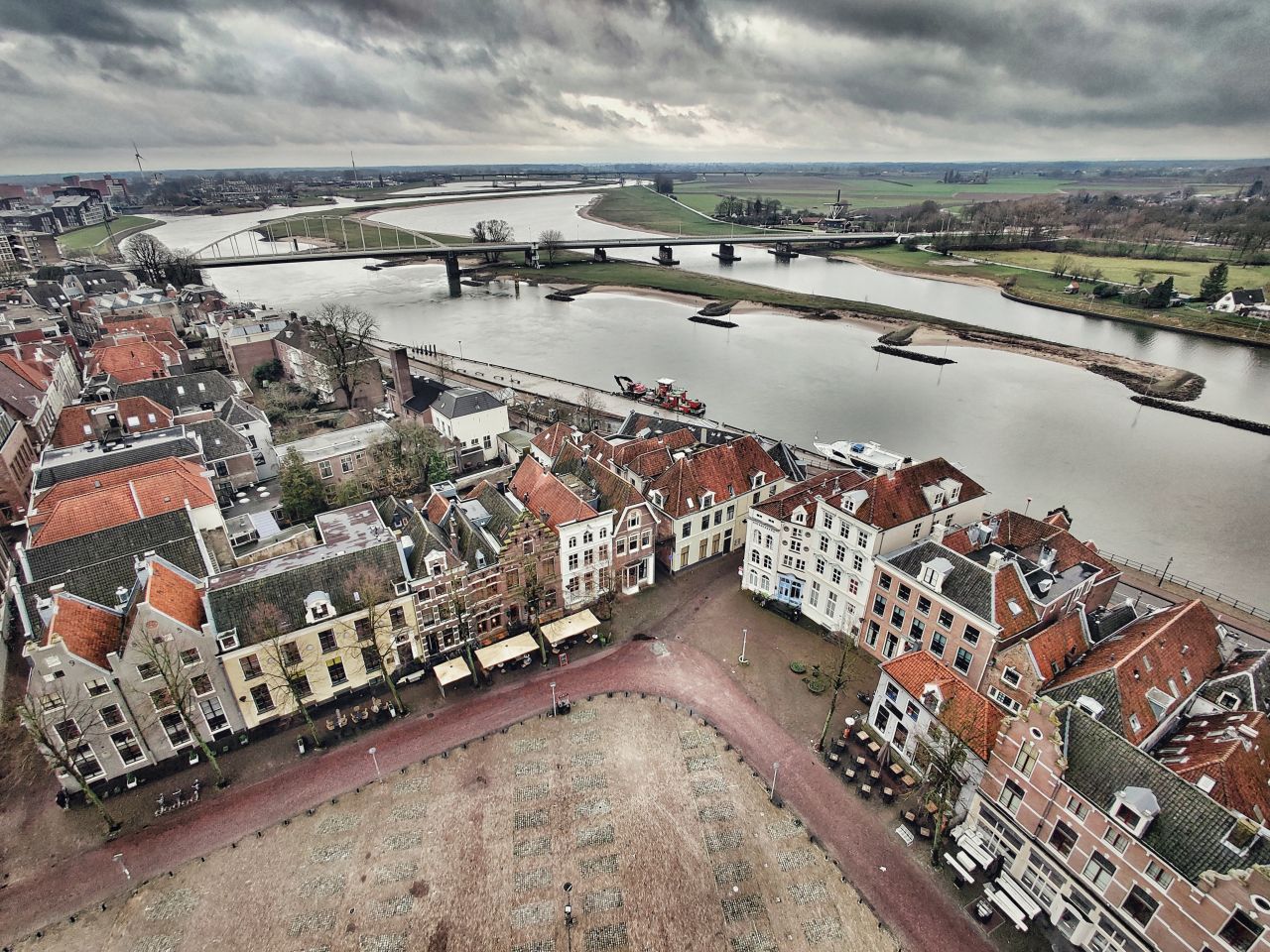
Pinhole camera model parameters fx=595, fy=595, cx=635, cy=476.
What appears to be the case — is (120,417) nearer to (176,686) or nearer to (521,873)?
(176,686)

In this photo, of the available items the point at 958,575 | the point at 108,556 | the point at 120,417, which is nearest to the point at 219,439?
the point at 120,417

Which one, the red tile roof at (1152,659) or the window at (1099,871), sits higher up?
the red tile roof at (1152,659)

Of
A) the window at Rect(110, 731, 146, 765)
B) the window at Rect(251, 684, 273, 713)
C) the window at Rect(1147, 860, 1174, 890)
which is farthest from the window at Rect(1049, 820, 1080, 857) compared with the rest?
the window at Rect(110, 731, 146, 765)

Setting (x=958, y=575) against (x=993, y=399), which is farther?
(x=993, y=399)

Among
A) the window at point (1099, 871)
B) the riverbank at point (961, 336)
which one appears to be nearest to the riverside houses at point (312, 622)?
the window at point (1099, 871)

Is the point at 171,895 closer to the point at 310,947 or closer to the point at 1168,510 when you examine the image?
the point at 310,947

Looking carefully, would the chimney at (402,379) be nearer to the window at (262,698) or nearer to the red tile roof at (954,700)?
the window at (262,698)

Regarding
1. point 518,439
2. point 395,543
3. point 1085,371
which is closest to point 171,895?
point 395,543
